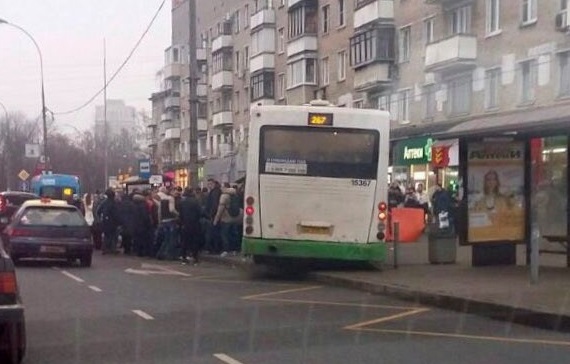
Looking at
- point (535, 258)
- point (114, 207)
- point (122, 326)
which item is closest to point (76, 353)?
point (122, 326)

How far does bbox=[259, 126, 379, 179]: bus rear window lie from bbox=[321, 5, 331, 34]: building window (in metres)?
36.1

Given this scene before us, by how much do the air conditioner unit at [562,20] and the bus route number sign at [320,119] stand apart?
15.5 meters

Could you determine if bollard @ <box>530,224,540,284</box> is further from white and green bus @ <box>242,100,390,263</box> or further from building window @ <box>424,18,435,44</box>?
building window @ <box>424,18,435,44</box>

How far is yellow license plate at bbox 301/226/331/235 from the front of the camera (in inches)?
746

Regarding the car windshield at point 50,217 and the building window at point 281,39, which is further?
the building window at point 281,39

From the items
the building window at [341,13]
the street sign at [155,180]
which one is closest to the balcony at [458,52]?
the street sign at [155,180]

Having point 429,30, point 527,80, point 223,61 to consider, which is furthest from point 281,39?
point 527,80

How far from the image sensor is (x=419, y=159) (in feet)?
135

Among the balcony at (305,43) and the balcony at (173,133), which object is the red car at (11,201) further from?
the balcony at (173,133)

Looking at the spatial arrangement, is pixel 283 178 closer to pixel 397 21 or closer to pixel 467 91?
pixel 467 91

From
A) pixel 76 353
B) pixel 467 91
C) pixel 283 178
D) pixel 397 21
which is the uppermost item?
pixel 397 21

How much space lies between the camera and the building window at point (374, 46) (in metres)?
45.1

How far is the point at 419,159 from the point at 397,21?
283 inches

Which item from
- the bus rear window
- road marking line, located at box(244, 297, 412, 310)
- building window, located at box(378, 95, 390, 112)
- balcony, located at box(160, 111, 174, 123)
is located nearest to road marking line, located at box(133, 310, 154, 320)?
road marking line, located at box(244, 297, 412, 310)
